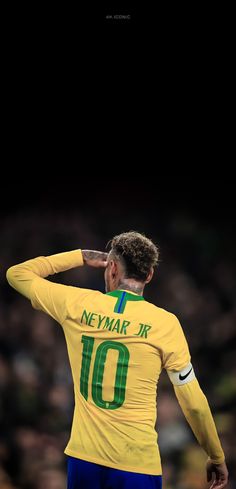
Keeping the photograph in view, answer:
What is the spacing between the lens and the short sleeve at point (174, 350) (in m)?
2.36

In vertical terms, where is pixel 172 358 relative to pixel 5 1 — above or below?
below

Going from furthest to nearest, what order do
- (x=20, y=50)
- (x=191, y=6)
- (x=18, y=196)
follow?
(x=18, y=196)
(x=20, y=50)
(x=191, y=6)

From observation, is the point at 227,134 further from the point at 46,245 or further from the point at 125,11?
the point at 46,245

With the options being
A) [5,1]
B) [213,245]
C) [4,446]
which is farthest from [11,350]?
[5,1]

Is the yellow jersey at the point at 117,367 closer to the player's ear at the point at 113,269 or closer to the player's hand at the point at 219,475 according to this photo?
the player's ear at the point at 113,269

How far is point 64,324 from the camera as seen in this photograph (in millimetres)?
2426

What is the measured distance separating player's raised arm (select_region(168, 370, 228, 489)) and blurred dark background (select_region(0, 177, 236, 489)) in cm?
130

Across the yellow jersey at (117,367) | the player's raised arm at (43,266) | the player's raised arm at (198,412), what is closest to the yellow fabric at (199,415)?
the player's raised arm at (198,412)

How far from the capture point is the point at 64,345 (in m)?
3.92

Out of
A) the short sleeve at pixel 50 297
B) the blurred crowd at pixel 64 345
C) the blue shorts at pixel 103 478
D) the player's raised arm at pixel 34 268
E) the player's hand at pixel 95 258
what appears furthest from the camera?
the blurred crowd at pixel 64 345

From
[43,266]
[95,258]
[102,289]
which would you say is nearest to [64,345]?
[102,289]

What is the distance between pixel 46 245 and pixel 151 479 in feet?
6.13

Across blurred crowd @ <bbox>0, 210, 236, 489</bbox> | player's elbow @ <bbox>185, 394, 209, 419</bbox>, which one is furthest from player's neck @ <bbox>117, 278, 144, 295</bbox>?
blurred crowd @ <bbox>0, 210, 236, 489</bbox>

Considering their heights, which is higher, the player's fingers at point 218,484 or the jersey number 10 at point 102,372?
the jersey number 10 at point 102,372
